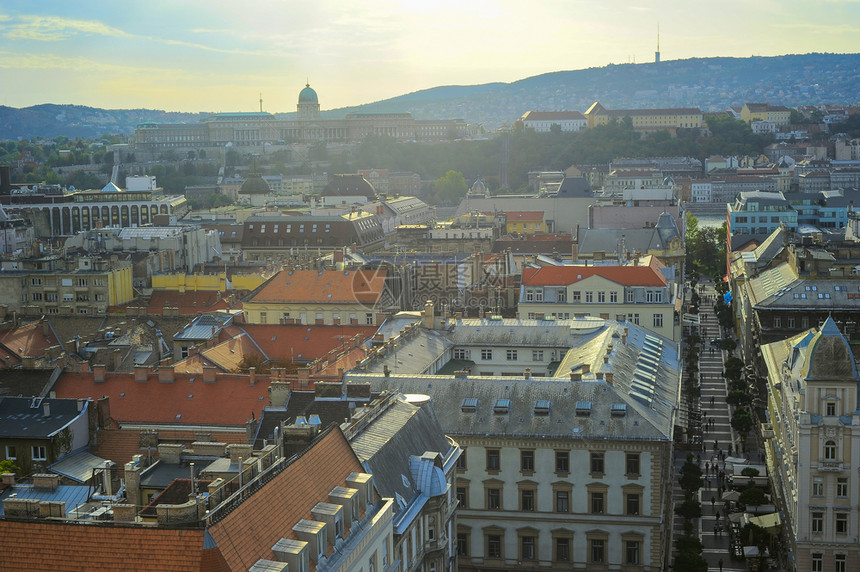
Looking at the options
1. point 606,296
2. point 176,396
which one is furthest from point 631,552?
point 606,296

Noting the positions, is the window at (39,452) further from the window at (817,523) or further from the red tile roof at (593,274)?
the red tile roof at (593,274)

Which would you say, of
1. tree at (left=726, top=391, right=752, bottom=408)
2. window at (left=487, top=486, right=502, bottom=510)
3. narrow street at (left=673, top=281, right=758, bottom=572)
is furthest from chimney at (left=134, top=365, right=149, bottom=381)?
tree at (left=726, top=391, right=752, bottom=408)

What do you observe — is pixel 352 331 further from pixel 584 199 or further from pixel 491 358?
pixel 584 199

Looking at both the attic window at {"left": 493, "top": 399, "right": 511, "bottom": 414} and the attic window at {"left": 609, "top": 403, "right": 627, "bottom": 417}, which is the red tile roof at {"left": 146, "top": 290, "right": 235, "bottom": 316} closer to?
the attic window at {"left": 493, "top": 399, "right": 511, "bottom": 414}

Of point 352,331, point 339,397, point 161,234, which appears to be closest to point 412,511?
point 339,397

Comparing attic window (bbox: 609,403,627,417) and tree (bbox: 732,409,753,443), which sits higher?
attic window (bbox: 609,403,627,417)

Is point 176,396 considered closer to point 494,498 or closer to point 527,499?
point 494,498
